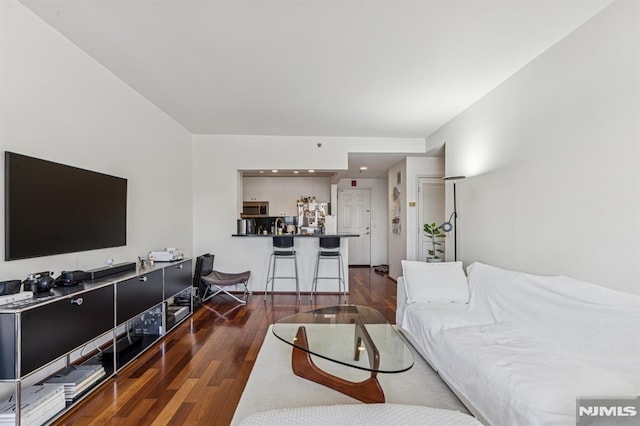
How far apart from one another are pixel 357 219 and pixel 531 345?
6926 mm

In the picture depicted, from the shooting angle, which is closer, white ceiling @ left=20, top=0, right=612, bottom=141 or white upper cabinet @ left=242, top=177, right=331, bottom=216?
white ceiling @ left=20, top=0, right=612, bottom=141

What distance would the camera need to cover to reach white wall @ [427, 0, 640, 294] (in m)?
1.97

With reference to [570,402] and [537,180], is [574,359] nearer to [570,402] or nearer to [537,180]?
[570,402]

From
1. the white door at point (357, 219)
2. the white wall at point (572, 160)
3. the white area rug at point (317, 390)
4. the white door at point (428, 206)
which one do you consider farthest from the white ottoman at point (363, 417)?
the white door at point (357, 219)

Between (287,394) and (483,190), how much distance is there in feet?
9.88

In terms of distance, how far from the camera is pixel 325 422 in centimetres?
129

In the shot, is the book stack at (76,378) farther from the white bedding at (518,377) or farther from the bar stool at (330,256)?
the bar stool at (330,256)

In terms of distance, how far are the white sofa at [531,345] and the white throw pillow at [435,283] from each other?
12 centimetres

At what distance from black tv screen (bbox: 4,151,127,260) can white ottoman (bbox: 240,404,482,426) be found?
1.99 metres

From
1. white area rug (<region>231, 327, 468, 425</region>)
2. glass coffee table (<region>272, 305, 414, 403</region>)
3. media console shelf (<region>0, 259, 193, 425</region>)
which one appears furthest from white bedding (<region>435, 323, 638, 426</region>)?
media console shelf (<region>0, 259, 193, 425</region>)

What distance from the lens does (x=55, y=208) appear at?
2352 millimetres

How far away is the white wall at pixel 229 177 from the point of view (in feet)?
17.7

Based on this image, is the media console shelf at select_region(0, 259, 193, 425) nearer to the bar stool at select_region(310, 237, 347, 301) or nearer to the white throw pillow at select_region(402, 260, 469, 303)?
the bar stool at select_region(310, 237, 347, 301)

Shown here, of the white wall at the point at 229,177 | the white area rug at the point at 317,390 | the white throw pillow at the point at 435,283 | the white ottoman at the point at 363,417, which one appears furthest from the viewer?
the white wall at the point at 229,177
